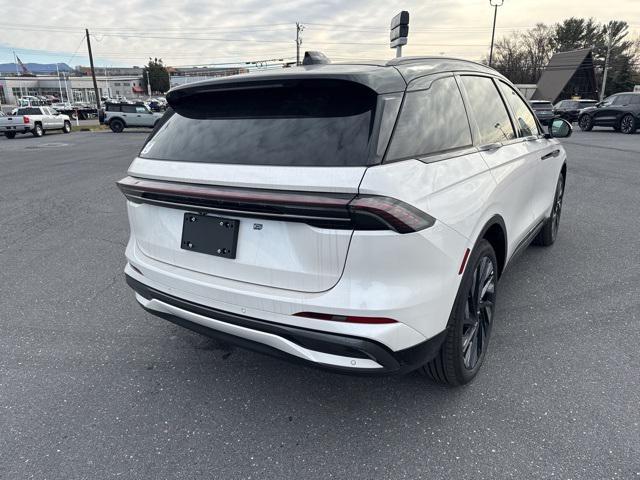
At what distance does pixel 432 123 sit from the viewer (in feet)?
7.54

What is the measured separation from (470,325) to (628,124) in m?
22.4

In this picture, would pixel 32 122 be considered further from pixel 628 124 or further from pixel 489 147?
pixel 628 124

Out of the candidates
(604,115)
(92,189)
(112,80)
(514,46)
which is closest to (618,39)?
(514,46)

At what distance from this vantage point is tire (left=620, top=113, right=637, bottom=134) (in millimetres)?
19867

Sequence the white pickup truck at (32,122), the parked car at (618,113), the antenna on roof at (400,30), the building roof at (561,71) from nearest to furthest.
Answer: the antenna on roof at (400,30)
the parked car at (618,113)
the white pickup truck at (32,122)
the building roof at (561,71)

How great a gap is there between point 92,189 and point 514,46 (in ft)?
261

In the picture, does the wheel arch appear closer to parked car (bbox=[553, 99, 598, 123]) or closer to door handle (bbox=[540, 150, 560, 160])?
door handle (bbox=[540, 150, 560, 160])

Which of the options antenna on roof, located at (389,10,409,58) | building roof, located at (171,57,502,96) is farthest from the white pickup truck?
building roof, located at (171,57,502,96)

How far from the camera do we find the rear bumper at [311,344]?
6.37 ft

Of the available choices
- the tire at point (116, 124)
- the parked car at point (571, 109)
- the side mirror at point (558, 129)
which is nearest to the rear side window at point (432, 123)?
the side mirror at point (558, 129)

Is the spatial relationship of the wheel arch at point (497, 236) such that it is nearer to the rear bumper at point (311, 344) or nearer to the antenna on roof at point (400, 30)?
the rear bumper at point (311, 344)

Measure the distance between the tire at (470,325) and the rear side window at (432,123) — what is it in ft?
1.93

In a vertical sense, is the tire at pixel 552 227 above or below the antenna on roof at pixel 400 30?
below

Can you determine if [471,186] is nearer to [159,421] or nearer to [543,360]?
[543,360]
